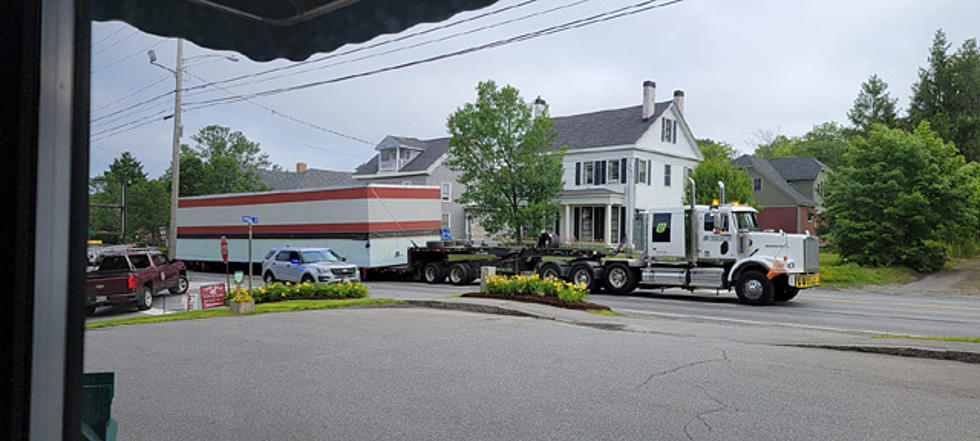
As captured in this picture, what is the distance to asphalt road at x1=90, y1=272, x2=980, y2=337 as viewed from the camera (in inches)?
571

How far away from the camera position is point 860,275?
26.5 metres

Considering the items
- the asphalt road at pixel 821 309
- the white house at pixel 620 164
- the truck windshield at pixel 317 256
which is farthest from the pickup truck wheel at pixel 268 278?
the white house at pixel 620 164

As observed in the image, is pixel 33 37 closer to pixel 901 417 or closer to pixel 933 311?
pixel 901 417

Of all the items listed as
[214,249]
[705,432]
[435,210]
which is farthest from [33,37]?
[214,249]

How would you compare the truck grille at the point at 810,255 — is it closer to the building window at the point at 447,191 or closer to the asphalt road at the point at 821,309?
the asphalt road at the point at 821,309

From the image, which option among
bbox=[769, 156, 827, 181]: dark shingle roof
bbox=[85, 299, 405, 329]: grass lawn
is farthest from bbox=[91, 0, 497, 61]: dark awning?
bbox=[769, 156, 827, 181]: dark shingle roof

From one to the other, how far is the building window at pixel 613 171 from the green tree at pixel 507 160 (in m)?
7.50

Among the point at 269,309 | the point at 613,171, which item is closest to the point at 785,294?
the point at 269,309

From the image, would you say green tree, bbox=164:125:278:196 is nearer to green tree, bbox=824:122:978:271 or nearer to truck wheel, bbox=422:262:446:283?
truck wheel, bbox=422:262:446:283

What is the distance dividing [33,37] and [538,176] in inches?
1250

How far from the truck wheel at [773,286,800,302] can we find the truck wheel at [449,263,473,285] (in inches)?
421

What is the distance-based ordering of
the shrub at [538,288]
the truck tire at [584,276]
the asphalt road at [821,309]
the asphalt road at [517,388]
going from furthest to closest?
the truck tire at [584,276], the shrub at [538,288], the asphalt road at [821,309], the asphalt road at [517,388]

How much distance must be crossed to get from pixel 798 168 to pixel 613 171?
2656 cm

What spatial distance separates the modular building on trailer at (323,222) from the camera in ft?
85.5
